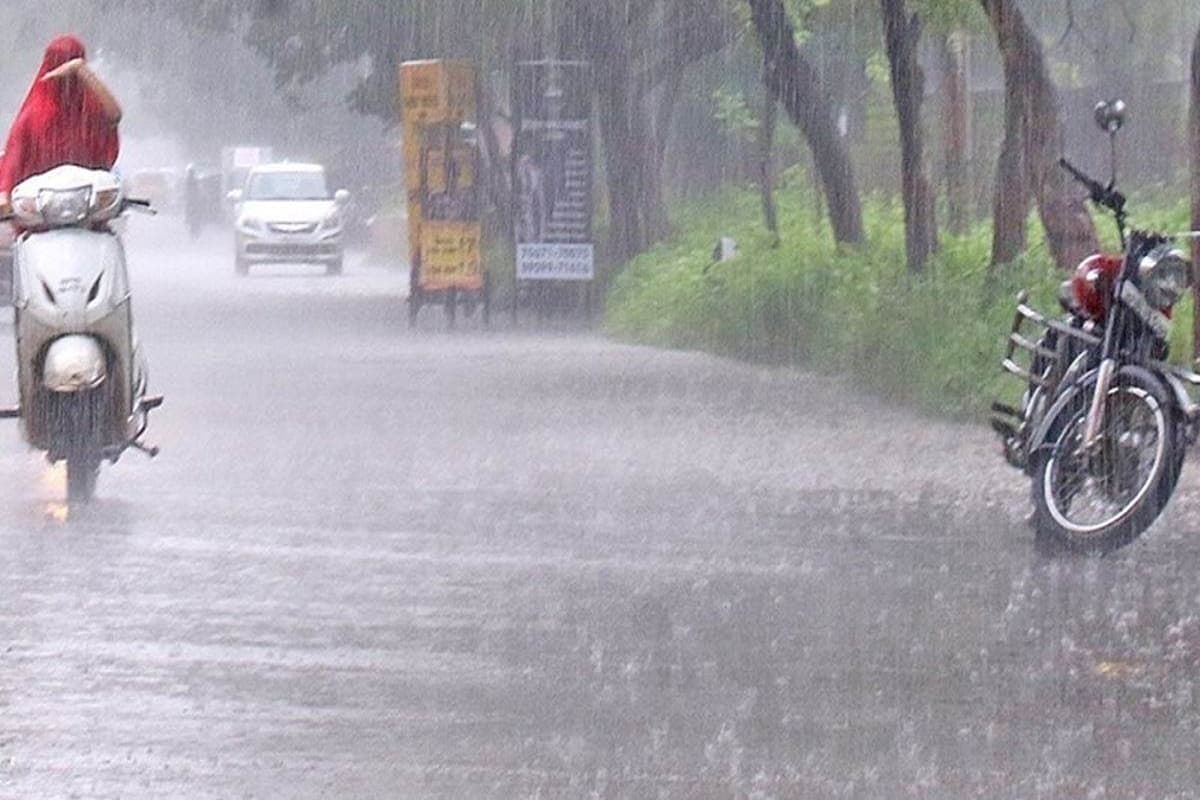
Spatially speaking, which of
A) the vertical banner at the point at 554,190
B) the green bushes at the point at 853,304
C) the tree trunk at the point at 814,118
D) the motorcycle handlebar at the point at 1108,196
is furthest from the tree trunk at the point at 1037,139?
the vertical banner at the point at 554,190

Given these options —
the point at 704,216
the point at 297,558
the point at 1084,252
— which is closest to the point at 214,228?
the point at 704,216

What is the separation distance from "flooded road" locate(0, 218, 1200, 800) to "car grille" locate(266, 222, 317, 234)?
32406 millimetres

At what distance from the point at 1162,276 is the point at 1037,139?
814 centimetres

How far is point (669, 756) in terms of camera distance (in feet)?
24.0

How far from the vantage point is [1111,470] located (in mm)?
11188

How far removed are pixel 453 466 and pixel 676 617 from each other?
A: 533cm

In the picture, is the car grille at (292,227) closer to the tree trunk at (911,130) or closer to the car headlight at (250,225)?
the car headlight at (250,225)

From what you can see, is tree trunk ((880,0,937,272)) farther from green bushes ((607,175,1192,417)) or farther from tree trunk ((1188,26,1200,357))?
tree trunk ((1188,26,1200,357))

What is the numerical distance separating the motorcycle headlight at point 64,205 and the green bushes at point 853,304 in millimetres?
6319

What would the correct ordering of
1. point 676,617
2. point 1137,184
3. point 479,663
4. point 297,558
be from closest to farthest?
point 479,663 < point 676,617 < point 297,558 < point 1137,184

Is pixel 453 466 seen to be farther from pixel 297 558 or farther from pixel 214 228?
pixel 214 228

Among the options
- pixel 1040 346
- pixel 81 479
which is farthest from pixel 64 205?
pixel 1040 346

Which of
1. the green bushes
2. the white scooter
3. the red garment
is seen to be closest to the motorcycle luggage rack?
the white scooter

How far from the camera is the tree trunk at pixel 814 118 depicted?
84.4 feet
